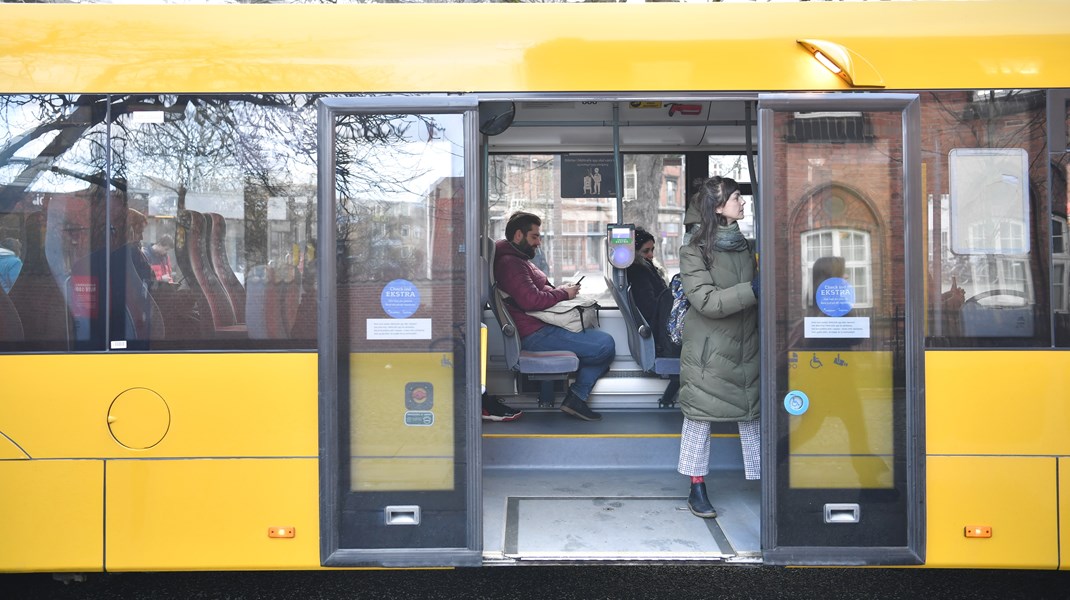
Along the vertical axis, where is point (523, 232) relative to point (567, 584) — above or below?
above

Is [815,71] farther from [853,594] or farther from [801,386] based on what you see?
[853,594]

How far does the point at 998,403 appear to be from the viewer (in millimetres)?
3367

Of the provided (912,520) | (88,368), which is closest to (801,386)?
(912,520)

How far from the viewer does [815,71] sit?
3.42 m

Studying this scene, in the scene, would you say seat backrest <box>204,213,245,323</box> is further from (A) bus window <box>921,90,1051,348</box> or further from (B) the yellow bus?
(A) bus window <box>921,90,1051,348</box>

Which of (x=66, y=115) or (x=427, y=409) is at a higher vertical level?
(x=66, y=115)

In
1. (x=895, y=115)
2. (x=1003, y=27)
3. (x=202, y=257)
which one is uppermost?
(x=1003, y=27)

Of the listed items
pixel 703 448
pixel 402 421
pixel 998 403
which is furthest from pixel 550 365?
pixel 998 403

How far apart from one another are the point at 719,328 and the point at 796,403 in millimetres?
590

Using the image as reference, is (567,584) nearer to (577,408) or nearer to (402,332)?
(577,408)

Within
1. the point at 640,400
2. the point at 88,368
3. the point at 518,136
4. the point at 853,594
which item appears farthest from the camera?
the point at 518,136

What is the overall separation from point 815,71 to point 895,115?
42 centimetres

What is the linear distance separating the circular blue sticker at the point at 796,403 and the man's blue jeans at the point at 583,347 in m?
2.11

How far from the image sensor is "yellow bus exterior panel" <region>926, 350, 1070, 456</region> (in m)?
3.36
